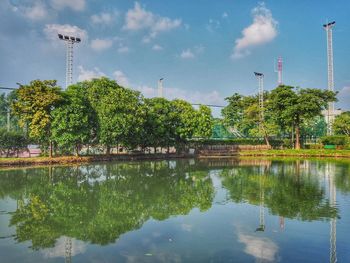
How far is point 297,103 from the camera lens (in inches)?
1871

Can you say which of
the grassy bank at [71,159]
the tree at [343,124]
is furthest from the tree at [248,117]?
the grassy bank at [71,159]

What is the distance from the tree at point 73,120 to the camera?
2928 centimetres

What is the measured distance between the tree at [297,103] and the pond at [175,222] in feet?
102

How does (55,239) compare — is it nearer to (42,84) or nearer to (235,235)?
(235,235)

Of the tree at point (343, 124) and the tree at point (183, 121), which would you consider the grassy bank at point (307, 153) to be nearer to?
the tree at point (183, 121)

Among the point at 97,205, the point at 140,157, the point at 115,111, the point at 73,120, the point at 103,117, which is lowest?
the point at 97,205

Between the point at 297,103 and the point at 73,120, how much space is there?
32.2 metres

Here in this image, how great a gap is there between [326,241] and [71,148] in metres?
29.8

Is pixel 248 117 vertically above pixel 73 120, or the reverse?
pixel 248 117

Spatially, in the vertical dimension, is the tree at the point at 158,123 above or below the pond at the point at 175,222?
above

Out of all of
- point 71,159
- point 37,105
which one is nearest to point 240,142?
point 71,159

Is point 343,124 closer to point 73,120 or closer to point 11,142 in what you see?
point 73,120

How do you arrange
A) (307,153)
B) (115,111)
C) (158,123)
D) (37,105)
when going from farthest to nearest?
1. (307,153)
2. (158,123)
3. (115,111)
4. (37,105)

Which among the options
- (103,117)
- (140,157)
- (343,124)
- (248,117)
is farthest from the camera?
(343,124)
